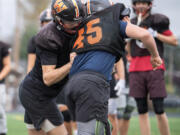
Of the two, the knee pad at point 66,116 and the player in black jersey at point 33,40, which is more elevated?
the player in black jersey at point 33,40

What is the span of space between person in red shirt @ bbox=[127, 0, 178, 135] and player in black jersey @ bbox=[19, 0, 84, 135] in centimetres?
146

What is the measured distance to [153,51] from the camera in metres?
2.79

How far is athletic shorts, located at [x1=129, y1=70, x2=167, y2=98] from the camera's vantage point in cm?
434

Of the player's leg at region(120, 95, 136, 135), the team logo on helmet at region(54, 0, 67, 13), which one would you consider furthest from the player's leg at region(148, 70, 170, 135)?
the team logo on helmet at region(54, 0, 67, 13)

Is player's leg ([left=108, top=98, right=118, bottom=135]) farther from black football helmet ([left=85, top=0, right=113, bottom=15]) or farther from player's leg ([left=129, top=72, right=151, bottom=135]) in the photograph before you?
black football helmet ([left=85, top=0, right=113, bottom=15])

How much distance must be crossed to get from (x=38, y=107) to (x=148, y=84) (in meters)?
1.76

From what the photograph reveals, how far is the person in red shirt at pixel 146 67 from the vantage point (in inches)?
172

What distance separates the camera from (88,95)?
2572mm

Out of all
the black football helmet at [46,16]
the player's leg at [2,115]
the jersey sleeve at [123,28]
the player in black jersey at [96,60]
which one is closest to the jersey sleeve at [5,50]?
the player's leg at [2,115]

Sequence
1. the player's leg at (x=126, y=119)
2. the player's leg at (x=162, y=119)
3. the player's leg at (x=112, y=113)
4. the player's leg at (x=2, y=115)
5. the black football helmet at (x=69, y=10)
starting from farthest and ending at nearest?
the player's leg at (x=126, y=119)
the player's leg at (x=2, y=115)
the player's leg at (x=112, y=113)
the player's leg at (x=162, y=119)
the black football helmet at (x=69, y=10)

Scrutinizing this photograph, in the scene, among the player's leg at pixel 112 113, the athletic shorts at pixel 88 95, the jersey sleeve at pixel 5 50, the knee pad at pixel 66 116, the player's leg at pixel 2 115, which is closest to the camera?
the athletic shorts at pixel 88 95

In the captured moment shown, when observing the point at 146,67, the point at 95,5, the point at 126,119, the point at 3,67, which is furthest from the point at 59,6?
the point at 3,67

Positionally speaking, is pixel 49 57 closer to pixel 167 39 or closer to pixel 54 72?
pixel 54 72

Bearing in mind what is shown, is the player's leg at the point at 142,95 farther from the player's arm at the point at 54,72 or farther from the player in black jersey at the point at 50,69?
the player's arm at the point at 54,72
